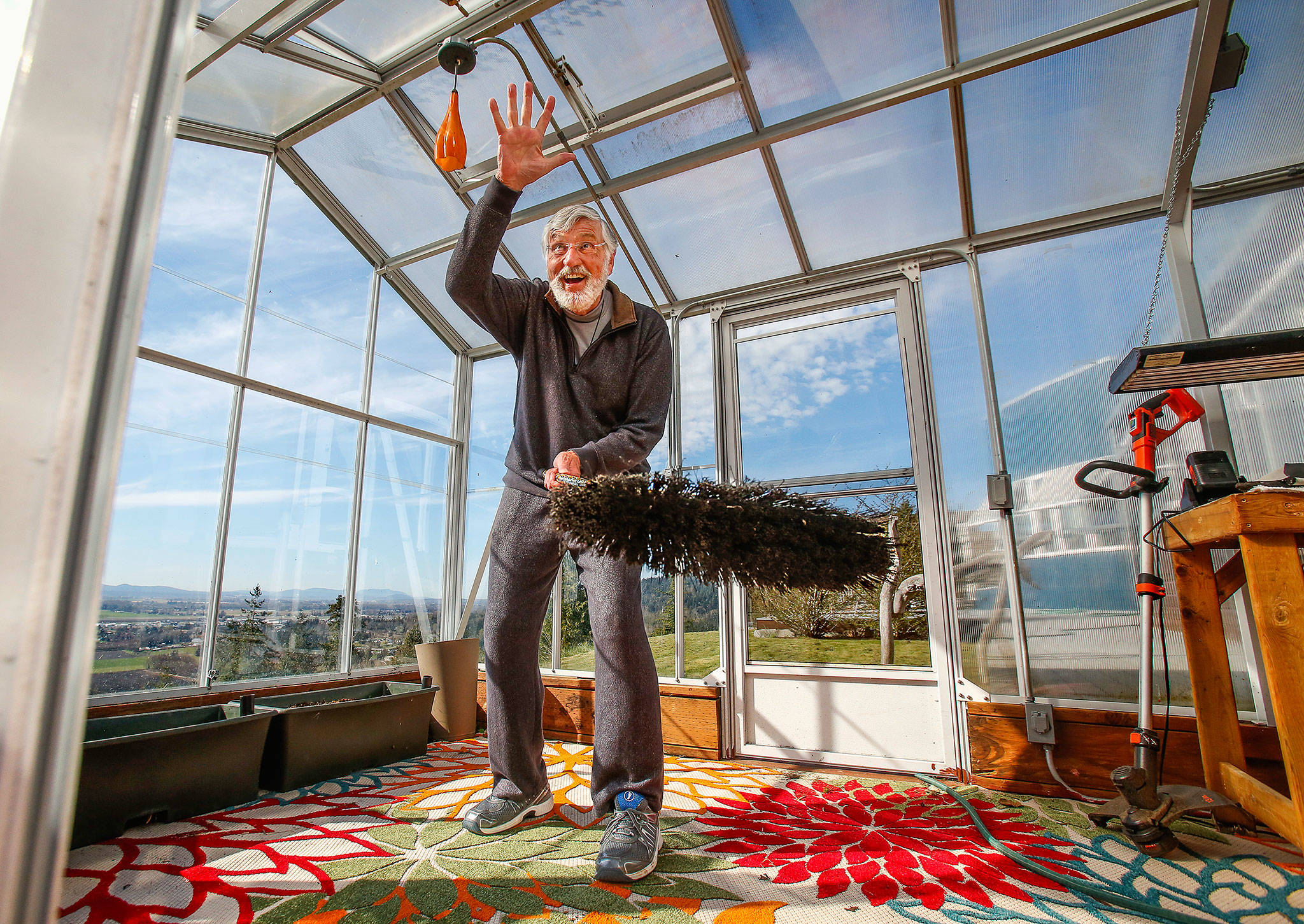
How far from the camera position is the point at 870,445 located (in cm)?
289

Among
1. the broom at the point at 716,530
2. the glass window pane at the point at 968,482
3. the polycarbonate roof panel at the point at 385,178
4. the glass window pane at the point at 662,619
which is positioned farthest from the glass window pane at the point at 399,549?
the glass window pane at the point at 968,482

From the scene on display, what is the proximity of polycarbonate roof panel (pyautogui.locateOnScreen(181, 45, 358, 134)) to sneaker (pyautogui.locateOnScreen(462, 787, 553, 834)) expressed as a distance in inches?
107

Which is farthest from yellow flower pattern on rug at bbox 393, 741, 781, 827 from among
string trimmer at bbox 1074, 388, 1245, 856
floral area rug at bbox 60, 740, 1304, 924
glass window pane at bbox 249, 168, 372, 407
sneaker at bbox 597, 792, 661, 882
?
glass window pane at bbox 249, 168, 372, 407

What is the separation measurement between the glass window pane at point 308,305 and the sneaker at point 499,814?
2223 mm

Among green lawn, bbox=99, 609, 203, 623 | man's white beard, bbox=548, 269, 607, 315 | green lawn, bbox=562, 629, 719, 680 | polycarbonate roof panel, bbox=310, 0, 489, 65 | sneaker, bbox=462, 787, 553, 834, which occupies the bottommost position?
sneaker, bbox=462, 787, 553, 834

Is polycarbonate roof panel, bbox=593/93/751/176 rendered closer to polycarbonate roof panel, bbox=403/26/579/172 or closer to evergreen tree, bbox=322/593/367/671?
polycarbonate roof panel, bbox=403/26/579/172

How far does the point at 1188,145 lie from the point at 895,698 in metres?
2.21

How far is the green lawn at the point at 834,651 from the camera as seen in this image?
105 inches

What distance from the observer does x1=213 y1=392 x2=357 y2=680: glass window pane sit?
274cm

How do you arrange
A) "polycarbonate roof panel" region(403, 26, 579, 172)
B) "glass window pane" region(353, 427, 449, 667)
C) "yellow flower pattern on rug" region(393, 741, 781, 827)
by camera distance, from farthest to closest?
1. "glass window pane" region(353, 427, 449, 667)
2. "polycarbonate roof panel" region(403, 26, 579, 172)
3. "yellow flower pattern on rug" region(393, 741, 781, 827)

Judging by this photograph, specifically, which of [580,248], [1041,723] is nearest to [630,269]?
[580,248]

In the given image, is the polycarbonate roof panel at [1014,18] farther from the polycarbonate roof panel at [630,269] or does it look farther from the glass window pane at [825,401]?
the polycarbonate roof panel at [630,269]

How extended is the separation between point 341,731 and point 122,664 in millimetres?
845

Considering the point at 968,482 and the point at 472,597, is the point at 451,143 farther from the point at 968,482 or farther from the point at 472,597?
the point at 472,597
